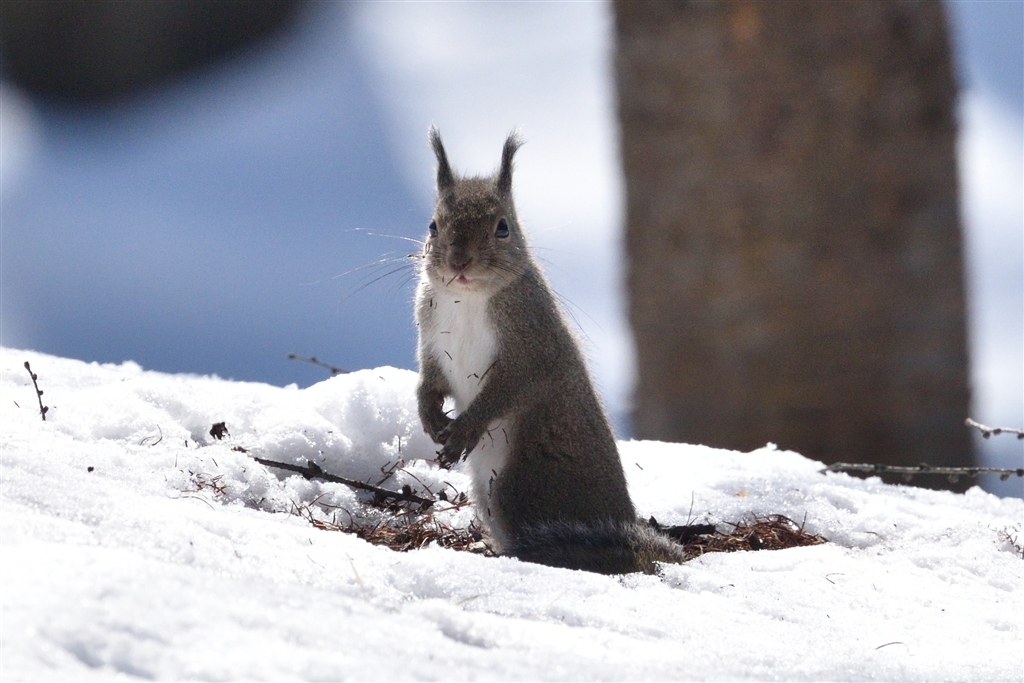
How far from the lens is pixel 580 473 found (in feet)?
10.3

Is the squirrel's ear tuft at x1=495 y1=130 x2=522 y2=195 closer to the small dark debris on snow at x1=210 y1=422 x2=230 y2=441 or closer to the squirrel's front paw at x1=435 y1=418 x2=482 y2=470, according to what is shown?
the squirrel's front paw at x1=435 y1=418 x2=482 y2=470

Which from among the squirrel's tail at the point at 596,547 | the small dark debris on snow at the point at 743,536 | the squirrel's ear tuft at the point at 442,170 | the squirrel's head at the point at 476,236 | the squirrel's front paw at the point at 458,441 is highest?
the squirrel's ear tuft at the point at 442,170

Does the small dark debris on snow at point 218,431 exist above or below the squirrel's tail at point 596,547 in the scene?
above

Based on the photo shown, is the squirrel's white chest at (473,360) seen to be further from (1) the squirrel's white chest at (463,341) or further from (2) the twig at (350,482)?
(2) the twig at (350,482)

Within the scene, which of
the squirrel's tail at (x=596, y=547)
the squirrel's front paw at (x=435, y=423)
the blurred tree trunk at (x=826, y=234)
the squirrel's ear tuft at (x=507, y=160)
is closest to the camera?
the squirrel's tail at (x=596, y=547)

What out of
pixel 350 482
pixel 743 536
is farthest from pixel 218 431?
pixel 743 536

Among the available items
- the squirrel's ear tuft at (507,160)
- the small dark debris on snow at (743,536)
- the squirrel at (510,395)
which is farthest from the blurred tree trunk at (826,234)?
the squirrel at (510,395)

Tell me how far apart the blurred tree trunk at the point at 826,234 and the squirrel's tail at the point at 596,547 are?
3.60 m

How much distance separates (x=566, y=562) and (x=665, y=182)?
14.3 feet

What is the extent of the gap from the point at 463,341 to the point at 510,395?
27cm

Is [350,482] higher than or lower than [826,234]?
lower

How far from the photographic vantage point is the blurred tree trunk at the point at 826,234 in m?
6.37

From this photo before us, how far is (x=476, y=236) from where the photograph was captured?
322 cm

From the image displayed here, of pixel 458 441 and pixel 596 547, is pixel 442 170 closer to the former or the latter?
pixel 458 441
